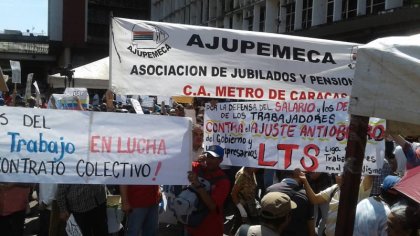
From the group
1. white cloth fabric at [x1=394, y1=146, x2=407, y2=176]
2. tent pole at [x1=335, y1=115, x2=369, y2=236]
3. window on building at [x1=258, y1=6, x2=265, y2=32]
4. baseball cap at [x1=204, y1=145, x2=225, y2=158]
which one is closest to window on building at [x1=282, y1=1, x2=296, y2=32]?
window on building at [x1=258, y1=6, x2=265, y2=32]

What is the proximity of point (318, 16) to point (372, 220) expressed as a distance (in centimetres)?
2088

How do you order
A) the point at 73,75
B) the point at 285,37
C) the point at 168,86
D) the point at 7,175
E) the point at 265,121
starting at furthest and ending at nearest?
1. the point at 73,75
2. the point at 265,121
3. the point at 285,37
4. the point at 168,86
5. the point at 7,175

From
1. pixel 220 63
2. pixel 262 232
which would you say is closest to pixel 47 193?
pixel 220 63

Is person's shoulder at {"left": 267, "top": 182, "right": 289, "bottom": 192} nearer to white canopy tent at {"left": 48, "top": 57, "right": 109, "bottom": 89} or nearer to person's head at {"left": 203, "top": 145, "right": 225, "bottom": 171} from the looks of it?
person's head at {"left": 203, "top": 145, "right": 225, "bottom": 171}

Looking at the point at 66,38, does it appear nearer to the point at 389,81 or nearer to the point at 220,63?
the point at 220,63

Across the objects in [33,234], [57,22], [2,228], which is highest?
[57,22]

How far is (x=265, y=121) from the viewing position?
16.9 ft

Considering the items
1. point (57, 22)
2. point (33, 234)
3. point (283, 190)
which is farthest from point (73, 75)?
point (57, 22)

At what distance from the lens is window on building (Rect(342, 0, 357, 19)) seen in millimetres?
21656

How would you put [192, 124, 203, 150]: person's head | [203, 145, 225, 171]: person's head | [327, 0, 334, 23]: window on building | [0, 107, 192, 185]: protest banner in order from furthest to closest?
[327, 0, 334, 23]: window on building
[192, 124, 203, 150]: person's head
[203, 145, 225, 171]: person's head
[0, 107, 192, 185]: protest banner

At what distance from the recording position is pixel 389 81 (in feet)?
7.38

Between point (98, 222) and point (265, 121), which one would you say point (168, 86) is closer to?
point (265, 121)

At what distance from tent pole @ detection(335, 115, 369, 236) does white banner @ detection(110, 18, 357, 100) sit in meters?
2.24

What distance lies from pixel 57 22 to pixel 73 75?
137 feet
